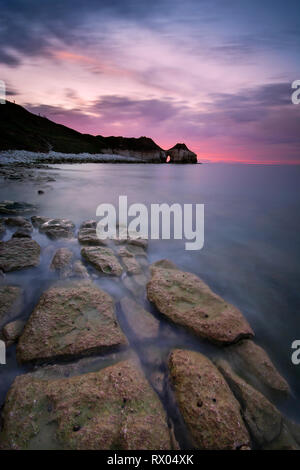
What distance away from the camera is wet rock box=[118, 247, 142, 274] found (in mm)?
3146

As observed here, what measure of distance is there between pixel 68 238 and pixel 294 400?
3.95 m

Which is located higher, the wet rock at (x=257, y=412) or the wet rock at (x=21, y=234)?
the wet rock at (x=21, y=234)

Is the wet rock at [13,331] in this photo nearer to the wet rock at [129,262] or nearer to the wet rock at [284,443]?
the wet rock at [129,262]

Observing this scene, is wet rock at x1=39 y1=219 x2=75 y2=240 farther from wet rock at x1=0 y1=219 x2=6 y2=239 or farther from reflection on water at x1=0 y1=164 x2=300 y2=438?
wet rock at x1=0 y1=219 x2=6 y2=239

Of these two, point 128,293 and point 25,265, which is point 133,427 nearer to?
point 128,293

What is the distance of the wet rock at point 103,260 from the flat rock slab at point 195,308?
0.58 m

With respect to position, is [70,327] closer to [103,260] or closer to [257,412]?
[103,260]

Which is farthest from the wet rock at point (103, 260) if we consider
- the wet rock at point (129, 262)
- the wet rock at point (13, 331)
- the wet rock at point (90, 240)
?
the wet rock at point (13, 331)

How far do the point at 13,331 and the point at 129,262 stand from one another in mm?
1737

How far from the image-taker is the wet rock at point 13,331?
189 cm

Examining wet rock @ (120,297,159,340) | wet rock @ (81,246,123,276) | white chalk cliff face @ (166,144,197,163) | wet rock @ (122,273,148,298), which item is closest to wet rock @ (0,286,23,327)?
wet rock @ (81,246,123,276)

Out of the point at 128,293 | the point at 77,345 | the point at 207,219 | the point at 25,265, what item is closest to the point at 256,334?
the point at 128,293

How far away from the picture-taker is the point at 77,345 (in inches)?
72.0

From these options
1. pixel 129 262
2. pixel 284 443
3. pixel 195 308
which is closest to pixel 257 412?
pixel 284 443
